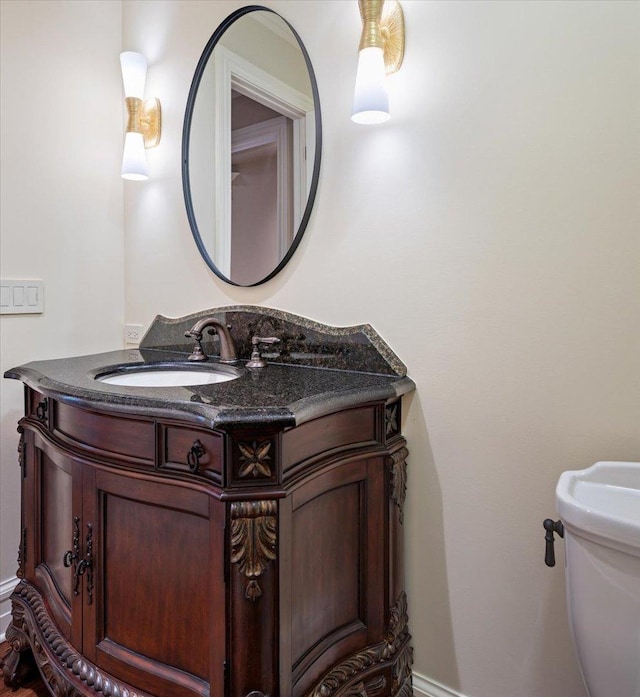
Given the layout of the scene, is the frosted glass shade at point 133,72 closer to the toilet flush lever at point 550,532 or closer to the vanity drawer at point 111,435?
the vanity drawer at point 111,435

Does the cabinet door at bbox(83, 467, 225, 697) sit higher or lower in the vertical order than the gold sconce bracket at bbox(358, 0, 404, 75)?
lower

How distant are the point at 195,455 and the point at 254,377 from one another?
0.37 m

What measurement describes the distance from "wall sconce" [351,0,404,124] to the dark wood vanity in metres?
0.67

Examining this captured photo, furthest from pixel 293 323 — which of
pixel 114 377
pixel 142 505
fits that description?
pixel 142 505

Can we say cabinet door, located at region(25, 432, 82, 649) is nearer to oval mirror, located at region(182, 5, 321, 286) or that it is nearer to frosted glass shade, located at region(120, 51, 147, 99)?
oval mirror, located at region(182, 5, 321, 286)

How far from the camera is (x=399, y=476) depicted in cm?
122

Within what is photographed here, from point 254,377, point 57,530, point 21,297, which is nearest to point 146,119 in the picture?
point 21,297

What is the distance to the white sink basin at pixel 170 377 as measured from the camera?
4.76ft

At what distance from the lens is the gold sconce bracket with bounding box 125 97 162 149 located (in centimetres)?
181

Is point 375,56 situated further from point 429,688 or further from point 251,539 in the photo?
point 429,688

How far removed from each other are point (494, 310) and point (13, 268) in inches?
59.9

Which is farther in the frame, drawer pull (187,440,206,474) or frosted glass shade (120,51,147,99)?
frosted glass shade (120,51,147,99)

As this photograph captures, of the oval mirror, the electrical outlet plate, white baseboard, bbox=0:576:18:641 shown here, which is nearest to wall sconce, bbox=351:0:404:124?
the oval mirror

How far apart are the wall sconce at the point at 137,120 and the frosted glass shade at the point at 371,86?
36.8 inches
